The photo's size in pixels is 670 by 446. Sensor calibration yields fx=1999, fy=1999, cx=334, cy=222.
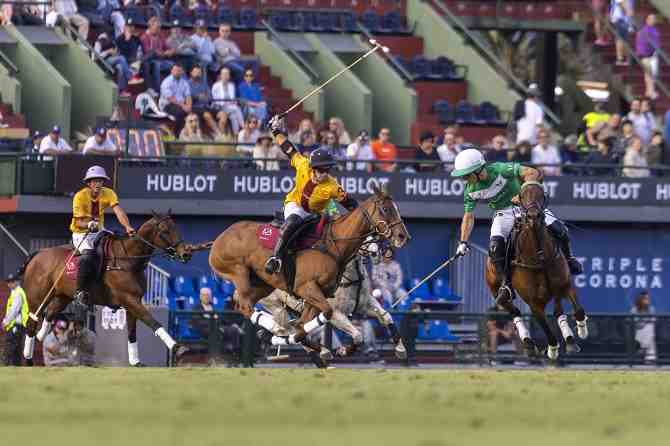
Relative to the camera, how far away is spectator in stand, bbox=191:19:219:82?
32938 millimetres

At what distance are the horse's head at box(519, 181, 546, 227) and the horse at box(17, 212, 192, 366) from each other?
4.86 m

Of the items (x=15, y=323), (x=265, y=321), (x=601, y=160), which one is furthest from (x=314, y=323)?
(x=601, y=160)

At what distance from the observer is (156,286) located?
29719mm

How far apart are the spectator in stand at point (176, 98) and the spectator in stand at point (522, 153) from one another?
5.22 metres

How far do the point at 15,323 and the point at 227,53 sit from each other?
8683mm

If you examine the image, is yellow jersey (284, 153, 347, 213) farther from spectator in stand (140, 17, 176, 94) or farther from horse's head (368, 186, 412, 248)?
spectator in stand (140, 17, 176, 94)

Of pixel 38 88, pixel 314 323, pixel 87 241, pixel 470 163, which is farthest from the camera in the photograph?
pixel 38 88

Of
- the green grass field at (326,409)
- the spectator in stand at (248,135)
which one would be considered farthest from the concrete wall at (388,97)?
the green grass field at (326,409)

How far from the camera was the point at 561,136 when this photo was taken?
3597cm

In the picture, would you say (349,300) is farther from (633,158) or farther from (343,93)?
(343,93)

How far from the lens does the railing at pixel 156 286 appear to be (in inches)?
1165

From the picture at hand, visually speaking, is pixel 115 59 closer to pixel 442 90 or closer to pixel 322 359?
pixel 442 90

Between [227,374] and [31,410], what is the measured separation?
4349 millimetres

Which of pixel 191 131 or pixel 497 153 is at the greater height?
pixel 191 131
